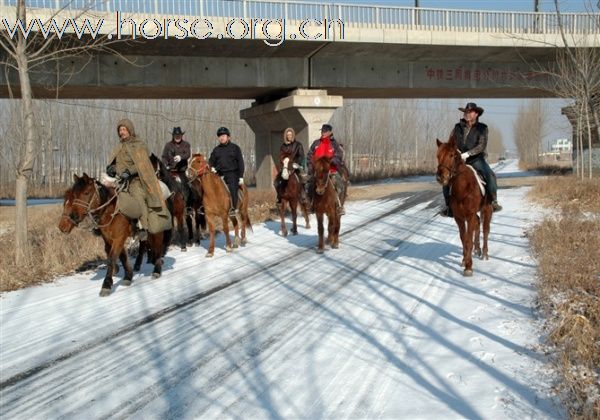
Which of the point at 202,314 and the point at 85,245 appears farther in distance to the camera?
the point at 85,245

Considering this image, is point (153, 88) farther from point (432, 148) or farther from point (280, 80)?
point (432, 148)

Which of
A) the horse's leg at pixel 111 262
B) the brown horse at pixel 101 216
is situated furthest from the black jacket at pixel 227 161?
the horse's leg at pixel 111 262

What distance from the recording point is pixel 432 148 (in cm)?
7681

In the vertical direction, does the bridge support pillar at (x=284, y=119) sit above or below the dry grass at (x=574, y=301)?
above

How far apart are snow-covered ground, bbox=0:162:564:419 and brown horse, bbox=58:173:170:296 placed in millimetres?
428

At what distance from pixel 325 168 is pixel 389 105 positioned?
5754 cm

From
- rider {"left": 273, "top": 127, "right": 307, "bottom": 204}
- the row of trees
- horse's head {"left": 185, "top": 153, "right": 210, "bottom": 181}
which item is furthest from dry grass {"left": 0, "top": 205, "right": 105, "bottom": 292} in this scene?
the row of trees

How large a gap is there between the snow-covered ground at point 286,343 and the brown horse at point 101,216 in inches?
16.9

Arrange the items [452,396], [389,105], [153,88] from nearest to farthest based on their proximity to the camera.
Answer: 1. [452,396]
2. [153,88]
3. [389,105]

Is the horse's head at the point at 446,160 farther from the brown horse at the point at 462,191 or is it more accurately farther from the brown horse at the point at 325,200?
the brown horse at the point at 325,200

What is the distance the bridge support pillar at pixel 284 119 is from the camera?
2556cm

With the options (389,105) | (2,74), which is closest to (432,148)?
(389,105)

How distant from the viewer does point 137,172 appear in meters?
9.23

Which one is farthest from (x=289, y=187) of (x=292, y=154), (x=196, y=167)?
(x=196, y=167)
